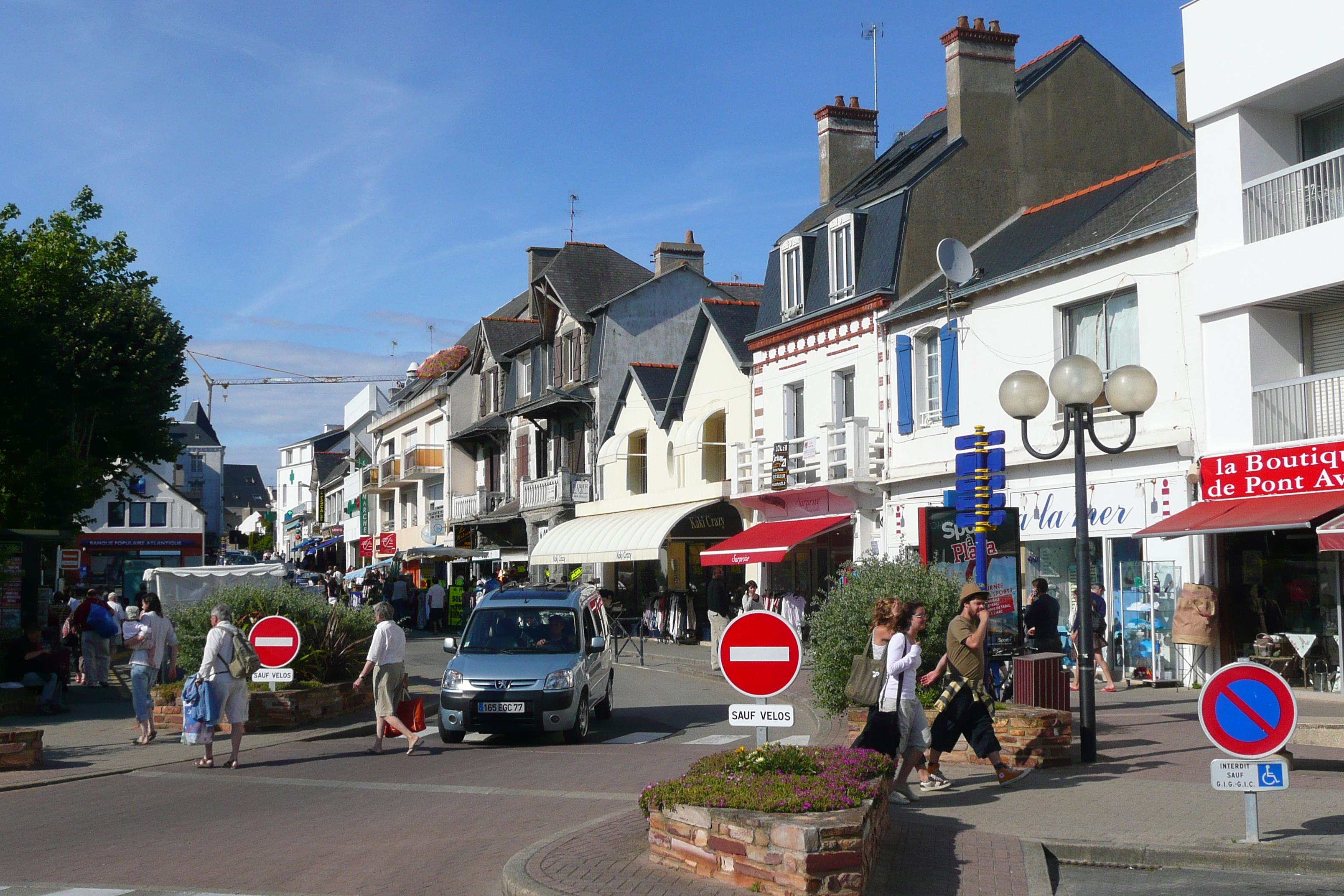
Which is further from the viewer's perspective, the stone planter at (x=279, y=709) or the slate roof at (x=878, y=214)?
the slate roof at (x=878, y=214)

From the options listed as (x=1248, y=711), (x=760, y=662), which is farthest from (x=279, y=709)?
(x=1248, y=711)

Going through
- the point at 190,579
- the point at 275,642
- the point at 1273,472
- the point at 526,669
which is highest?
the point at 1273,472

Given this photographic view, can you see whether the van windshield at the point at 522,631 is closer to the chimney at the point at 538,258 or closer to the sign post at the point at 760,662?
the sign post at the point at 760,662

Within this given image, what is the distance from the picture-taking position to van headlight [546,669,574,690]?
14.8m

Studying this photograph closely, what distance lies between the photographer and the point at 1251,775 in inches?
317

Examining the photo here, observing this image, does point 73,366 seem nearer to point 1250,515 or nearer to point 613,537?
point 613,537

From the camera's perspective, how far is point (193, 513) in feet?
200

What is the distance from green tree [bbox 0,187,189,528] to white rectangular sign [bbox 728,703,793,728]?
905 inches

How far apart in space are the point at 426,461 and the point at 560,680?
4292 cm

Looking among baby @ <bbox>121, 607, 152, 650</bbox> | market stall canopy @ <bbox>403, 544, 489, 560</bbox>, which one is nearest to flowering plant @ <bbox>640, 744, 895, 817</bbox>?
baby @ <bbox>121, 607, 152, 650</bbox>

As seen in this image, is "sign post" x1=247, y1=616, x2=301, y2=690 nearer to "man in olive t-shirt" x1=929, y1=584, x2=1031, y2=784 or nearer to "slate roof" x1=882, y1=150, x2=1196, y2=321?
"man in olive t-shirt" x1=929, y1=584, x2=1031, y2=784

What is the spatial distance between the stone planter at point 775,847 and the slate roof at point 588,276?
35180mm

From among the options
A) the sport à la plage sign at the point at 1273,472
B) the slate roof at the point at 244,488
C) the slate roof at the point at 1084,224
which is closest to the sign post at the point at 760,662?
the sport à la plage sign at the point at 1273,472

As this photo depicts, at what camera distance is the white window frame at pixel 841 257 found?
2719 centimetres
